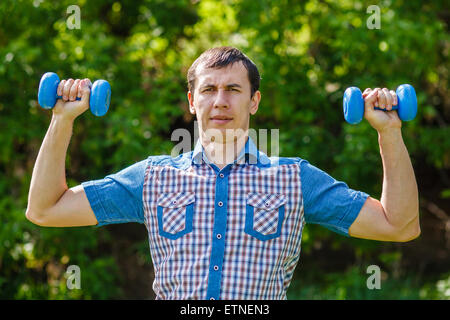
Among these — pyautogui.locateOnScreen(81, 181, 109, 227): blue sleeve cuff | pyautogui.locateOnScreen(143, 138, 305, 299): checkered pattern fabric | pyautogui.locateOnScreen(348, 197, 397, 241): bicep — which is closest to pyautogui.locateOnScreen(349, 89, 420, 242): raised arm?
pyautogui.locateOnScreen(348, 197, 397, 241): bicep

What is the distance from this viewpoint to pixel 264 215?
7.52 feet

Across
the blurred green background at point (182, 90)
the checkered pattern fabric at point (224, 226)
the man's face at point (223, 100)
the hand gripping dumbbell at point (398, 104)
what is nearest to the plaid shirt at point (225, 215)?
the checkered pattern fabric at point (224, 226)

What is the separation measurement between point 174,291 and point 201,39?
3.74 meters

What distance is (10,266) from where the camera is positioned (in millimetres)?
4926

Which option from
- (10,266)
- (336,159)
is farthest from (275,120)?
(10,266)

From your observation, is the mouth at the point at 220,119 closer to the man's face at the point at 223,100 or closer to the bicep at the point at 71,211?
the man's face at the point at 223,100

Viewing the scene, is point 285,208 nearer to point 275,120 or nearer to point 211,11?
point 275,120

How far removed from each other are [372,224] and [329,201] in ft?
0.61

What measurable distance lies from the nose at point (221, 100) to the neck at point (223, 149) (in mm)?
149

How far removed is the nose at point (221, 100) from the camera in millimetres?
2367

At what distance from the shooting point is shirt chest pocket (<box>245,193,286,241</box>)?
2281mm

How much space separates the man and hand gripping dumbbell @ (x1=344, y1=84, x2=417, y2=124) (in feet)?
0.09

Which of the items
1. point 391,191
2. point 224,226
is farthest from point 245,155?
point 391,191

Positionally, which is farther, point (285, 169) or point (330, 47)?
point (330, 47)
